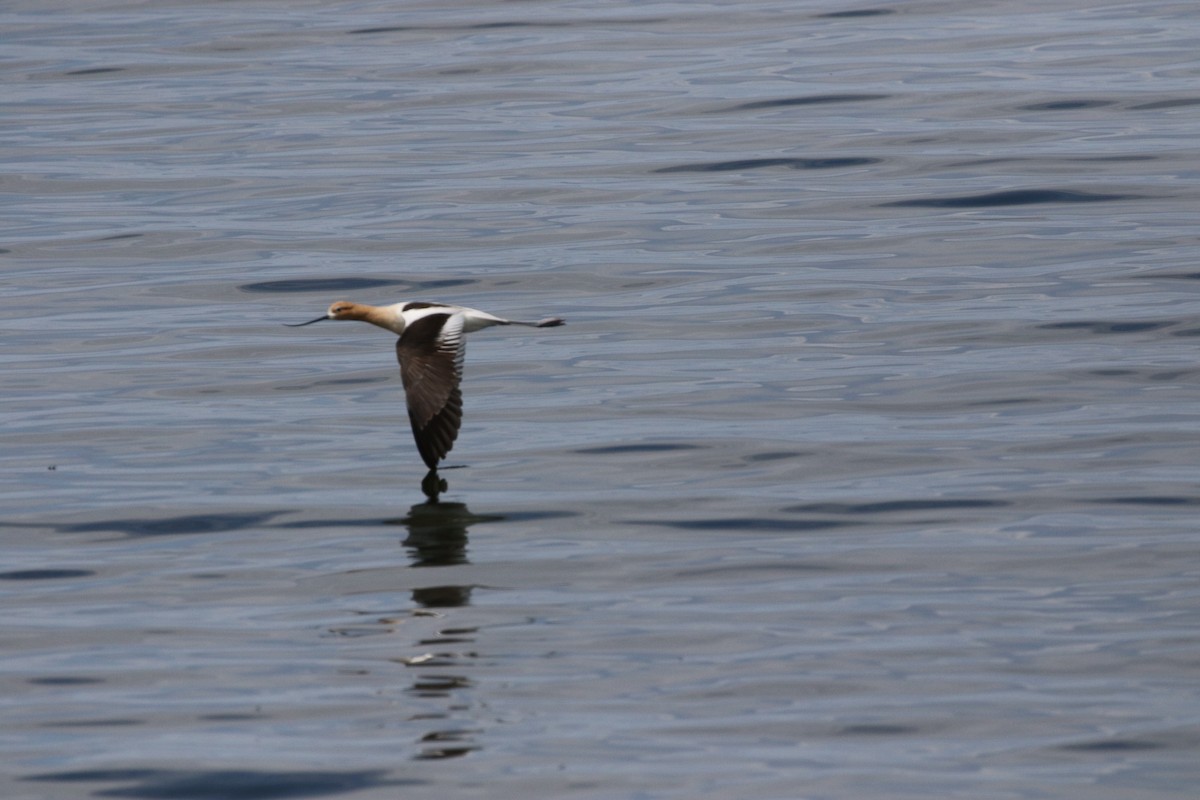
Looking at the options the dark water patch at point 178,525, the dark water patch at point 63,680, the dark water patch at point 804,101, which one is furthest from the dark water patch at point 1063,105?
the dark water patch at point 63,680

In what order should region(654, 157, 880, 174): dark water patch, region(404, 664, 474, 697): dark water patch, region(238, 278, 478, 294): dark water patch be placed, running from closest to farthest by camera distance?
region(404, 664, 474, 697): dark water patch < region(238, 278, 478, 294): dark water patch < region(654, 157, 880, 174): dark water patch

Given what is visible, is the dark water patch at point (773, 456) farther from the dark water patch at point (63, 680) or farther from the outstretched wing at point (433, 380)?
the dark water patch at point (63, 680)

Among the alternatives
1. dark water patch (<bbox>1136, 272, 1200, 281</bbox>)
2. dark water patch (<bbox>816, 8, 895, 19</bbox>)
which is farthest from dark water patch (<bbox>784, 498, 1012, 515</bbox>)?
dark water patch (<bbox>816, 8, 895, 19</bbox>)

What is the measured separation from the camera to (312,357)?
14.6m

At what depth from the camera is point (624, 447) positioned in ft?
38.8

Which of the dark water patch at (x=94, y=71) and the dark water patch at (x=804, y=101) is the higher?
the dark water patch at (x=94, y=71)

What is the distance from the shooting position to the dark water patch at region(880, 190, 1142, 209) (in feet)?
60.6

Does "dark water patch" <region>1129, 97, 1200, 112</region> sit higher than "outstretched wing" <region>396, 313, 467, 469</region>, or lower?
higher

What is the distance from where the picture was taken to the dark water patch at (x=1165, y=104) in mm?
22656

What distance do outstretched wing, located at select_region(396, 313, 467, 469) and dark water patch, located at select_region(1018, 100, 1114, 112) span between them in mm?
13087

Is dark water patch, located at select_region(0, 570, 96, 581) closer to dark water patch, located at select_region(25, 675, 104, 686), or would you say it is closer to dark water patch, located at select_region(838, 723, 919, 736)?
dark water patch, located at select_region(25, 675, 104, 686)

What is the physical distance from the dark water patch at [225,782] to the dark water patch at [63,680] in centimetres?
94

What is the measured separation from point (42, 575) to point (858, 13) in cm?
2329

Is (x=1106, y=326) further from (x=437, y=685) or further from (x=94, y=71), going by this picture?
(x=94, y=71)
